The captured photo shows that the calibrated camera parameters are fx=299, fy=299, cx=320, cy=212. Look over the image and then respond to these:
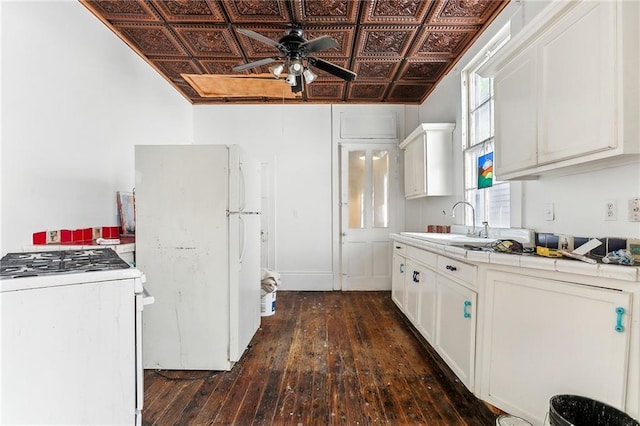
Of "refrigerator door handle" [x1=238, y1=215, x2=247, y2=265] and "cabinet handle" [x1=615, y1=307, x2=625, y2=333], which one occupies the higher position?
"refrigerator door handle" [x1=238, y1=215, x2=247, y2=265]

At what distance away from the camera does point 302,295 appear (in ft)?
14.4

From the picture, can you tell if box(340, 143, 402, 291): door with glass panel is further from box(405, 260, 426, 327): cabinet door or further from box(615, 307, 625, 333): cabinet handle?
box(615, 307, 625, 333): cabinet handle

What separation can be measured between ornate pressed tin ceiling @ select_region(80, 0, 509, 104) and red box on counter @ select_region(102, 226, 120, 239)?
184 centimetres

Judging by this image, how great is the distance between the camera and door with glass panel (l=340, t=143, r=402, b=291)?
4.57 m

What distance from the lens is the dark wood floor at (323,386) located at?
182cm

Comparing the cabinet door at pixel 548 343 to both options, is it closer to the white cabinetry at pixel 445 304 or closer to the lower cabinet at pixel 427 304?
the white cabinetry at pixel 445 304

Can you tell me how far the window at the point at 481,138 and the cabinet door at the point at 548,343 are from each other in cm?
101

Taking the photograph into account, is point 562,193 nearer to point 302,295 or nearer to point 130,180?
point 302,295

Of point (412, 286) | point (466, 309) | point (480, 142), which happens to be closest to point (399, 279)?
point (412, 286)

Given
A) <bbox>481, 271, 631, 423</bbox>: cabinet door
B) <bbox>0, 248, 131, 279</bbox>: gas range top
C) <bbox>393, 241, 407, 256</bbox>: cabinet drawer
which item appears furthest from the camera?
<bbox>393, 241, 407, 256</bbox>: cabinet drawer

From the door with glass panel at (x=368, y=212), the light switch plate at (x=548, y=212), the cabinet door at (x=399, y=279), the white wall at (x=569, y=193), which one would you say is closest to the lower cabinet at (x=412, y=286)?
the cabinet door at (x=399, y=279)

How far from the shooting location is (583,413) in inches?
51.6

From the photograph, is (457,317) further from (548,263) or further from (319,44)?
(319,44)

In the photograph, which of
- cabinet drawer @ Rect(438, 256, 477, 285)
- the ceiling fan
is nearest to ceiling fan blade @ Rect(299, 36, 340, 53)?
the ceiling fan
